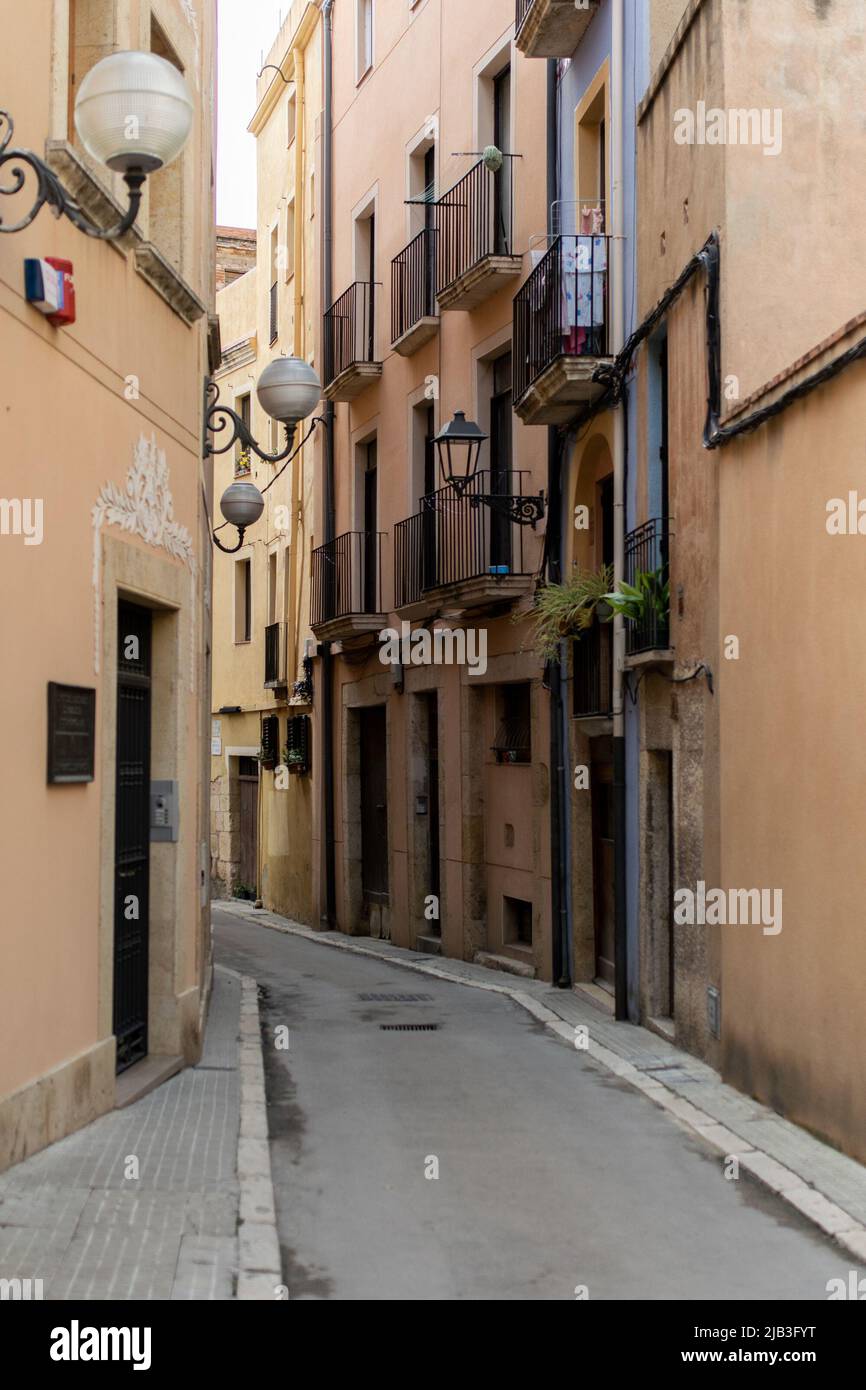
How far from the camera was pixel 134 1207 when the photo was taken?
259 inches

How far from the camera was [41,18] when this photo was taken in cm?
763

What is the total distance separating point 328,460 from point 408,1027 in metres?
12.7

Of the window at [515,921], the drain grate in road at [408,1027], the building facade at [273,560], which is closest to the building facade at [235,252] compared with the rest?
the building facade at [273,560]

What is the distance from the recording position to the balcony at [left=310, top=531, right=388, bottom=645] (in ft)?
68.6

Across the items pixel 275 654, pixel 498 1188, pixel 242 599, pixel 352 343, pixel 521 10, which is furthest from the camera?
pixel 242 599

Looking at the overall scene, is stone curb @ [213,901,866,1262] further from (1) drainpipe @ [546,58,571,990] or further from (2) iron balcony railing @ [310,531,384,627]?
(2) iron balcony railing @ [310,531,384,627]

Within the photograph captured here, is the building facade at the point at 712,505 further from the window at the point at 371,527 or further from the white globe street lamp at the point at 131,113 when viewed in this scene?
the window at the point at 371,527

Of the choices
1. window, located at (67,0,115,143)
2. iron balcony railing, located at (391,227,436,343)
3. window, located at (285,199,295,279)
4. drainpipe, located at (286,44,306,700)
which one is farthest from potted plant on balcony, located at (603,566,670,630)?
window, located at (285,199,295,279)

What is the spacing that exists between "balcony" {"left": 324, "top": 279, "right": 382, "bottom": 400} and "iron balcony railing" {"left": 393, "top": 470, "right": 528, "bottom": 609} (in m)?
2.96

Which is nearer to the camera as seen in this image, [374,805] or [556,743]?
[556,743]

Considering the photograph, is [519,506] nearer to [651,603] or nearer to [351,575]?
[651,603]

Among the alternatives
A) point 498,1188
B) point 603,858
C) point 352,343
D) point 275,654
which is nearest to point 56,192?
point 498,1188

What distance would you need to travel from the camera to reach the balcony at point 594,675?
13648 mm

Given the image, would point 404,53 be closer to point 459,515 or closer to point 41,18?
point 459,515
